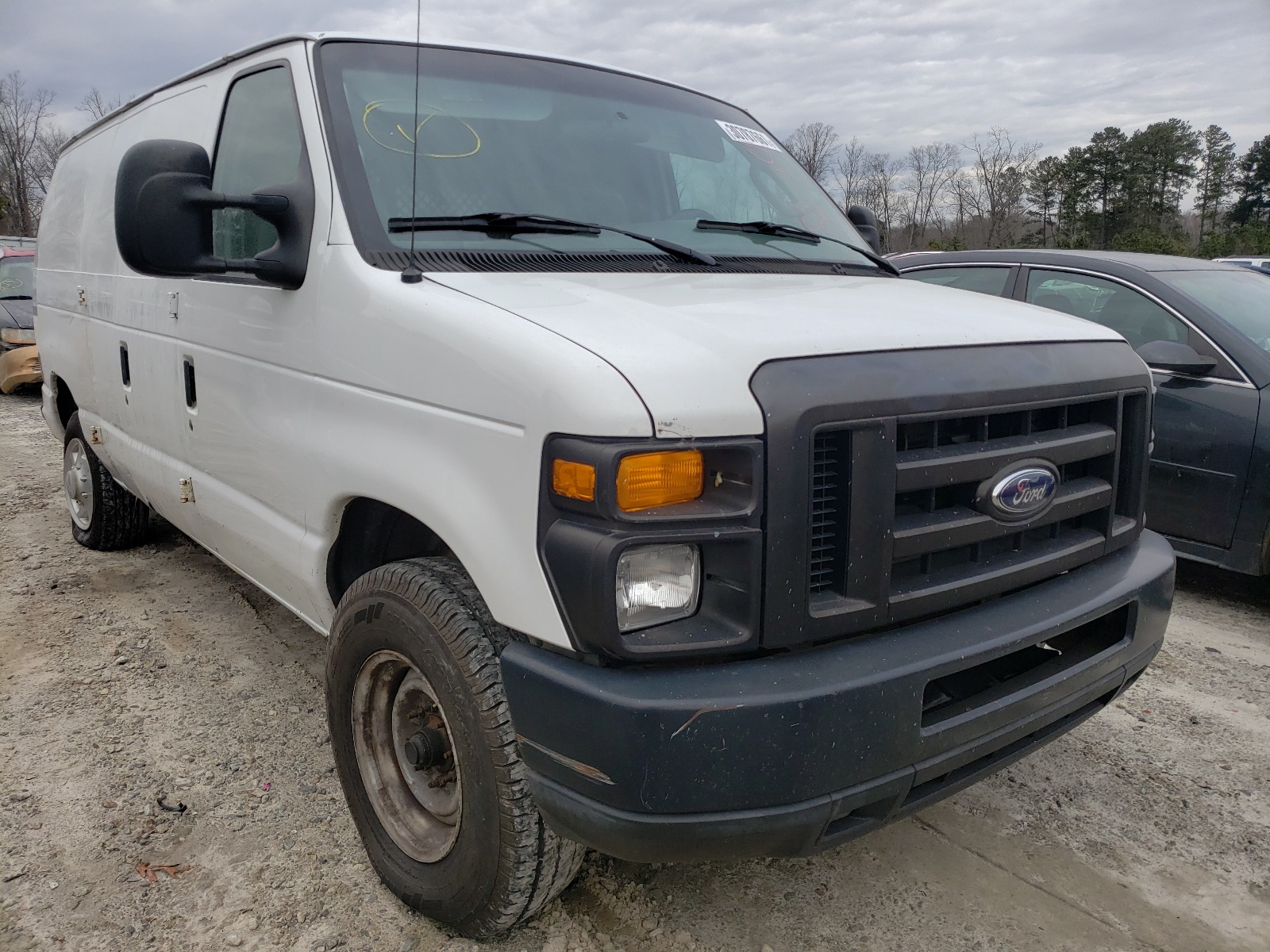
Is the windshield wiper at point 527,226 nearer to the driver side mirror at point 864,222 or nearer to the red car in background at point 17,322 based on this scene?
the driver side mirror at point 864,222

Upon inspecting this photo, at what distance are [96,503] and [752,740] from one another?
4.49 metres

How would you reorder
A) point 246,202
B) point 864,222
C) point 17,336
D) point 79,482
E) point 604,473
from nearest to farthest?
point 604,473, point 246,202, point 864,222, point 79,482, point 17,336

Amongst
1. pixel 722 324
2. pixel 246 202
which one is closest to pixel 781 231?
pixel 722 324

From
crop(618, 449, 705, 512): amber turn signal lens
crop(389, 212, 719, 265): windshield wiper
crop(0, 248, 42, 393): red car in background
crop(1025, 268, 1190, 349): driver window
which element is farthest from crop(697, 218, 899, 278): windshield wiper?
crop(0, 248, 42, 393): red car in background

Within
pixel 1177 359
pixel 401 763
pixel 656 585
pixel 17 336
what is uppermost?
pixel 1177 359

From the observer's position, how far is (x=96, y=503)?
4.96m

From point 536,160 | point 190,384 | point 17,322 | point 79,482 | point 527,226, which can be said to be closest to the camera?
point 527,226

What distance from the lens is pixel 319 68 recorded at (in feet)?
8.65

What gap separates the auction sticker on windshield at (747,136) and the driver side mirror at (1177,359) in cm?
212

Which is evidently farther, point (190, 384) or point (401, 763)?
point (190, 384)

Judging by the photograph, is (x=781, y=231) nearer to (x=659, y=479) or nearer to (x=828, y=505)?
(x=828, y=505)

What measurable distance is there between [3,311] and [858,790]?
13645 mm

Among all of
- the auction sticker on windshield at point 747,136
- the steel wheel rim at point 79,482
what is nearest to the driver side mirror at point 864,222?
the auction sticker on windshield at point 747,136

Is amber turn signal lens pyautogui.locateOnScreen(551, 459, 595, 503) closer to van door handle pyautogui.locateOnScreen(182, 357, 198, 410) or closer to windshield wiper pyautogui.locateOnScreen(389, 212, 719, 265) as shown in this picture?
windshield wiper pyautogui.locateOnScreen(389, 212, 719, 265)
